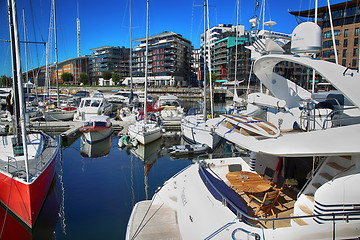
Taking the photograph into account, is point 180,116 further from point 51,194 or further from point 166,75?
point 166,75

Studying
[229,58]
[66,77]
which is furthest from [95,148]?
[66,77]

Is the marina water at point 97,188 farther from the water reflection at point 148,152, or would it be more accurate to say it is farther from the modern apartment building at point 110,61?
the modern apartment building at point 110,61

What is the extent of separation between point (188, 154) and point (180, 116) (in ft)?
32.0

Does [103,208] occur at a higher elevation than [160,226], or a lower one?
lower

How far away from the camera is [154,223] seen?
24.3ft

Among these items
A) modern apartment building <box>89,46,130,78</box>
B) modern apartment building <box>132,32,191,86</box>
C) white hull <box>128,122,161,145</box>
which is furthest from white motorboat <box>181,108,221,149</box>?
modern apartment building <box>89,46,130,78</box>

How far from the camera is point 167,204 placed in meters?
8.24

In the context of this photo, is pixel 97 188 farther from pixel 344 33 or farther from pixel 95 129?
pixel 344 33

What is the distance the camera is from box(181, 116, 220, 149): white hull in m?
18.5

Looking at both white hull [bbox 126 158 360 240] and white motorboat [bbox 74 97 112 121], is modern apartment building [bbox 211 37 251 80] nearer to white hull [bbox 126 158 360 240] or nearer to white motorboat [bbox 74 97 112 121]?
white motorboat [bbox 74 97 112 121]

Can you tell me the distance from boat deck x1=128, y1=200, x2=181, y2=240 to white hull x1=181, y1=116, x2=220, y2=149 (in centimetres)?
1027

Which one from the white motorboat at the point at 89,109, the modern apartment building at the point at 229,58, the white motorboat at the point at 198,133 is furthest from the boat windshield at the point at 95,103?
the modern apartment building at the point at 229,58

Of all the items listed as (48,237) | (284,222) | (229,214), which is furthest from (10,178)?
(284,222)

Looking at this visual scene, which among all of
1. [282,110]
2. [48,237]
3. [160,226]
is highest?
[282,110]
